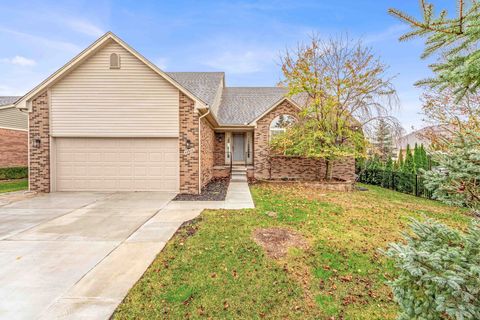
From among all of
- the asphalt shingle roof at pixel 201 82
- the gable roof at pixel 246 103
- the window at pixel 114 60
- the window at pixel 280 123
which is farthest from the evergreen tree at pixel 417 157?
the window at pixel 114 60

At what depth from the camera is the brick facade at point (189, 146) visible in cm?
982

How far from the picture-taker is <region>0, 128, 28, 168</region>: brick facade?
1496cm

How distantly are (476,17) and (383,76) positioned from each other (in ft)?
35.7

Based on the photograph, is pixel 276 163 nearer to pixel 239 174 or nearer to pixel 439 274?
pixel 239 174

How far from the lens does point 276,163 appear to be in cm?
1426

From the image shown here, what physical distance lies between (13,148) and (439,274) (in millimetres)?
21624

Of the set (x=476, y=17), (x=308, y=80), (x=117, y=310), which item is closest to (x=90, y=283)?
(x=117, y=310)

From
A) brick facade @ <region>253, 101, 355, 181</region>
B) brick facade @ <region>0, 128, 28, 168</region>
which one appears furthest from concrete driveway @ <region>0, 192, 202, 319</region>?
brick facade @ <region>0, 128, 28, 168</region>

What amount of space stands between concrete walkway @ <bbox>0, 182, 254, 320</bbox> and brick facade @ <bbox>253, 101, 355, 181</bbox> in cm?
608

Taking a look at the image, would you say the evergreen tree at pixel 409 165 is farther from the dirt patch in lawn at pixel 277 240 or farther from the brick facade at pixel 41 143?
the brick facade at pixel 41 143

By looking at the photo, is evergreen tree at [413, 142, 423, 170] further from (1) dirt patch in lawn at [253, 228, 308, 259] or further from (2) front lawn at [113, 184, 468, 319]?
(1) dirt patch in lawn at [253, 228, 308, 259]

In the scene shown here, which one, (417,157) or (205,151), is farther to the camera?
(417,157)

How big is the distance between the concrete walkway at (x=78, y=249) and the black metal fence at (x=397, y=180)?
988 cm

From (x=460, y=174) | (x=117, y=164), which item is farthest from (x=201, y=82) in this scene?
(x=460, y=174)
